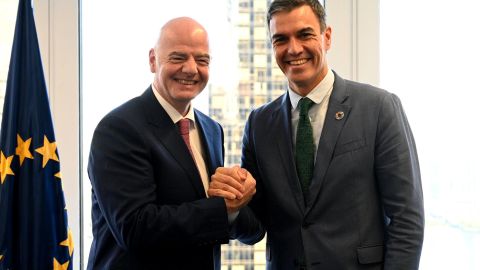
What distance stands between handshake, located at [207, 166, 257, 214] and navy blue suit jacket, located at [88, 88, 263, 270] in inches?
1.6

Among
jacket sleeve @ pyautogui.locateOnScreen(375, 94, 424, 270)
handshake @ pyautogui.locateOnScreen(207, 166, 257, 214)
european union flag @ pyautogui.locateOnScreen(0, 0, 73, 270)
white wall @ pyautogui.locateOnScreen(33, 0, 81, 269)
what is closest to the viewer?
jacket sleeve @ pyautogui.locateOnScreen(375, 94, 424, 270)

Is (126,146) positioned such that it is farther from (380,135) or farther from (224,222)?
(380,135)

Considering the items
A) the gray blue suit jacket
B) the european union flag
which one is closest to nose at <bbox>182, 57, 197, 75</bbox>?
the gray blue suit jacket

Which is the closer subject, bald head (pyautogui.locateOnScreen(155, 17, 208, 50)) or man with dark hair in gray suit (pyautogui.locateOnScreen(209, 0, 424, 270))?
man with dark hair in gray suit (pyautogui.locateOnScreen(209, 0, 424, 270))

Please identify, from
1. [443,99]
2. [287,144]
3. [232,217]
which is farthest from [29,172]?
[443,99]

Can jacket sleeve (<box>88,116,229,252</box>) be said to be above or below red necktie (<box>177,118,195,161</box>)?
below

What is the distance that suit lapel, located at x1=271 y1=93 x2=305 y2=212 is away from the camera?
6.29 feet

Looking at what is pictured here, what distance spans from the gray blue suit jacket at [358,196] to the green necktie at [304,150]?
0.03 m

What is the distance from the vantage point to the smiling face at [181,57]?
198 cm

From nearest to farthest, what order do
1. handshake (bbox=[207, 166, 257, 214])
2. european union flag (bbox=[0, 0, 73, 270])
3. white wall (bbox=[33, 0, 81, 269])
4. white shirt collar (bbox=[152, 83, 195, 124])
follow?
handshake (bbox=[207, 166, 257, 214])
white shirt collar (bbox=[152, 83, 195, 124])
european union flag (bbox=[0, 0, 73, 270])
white wall (bbox=[33, 0, 81, 269])

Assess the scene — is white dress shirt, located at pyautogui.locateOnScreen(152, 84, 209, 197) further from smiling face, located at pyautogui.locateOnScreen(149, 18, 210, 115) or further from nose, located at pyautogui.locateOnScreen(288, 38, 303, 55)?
nose, located at pyautogui.locateOnScreen(288, 38, 303, 55)

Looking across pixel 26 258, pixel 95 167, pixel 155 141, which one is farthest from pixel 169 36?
pixel 26 258

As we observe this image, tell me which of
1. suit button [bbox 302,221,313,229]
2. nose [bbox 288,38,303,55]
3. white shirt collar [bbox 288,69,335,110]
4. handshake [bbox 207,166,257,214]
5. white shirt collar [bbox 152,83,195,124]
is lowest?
suit button [bbox 302,221,313,229]

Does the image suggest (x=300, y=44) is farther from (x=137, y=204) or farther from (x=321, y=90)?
→ (x=137, y=204)
